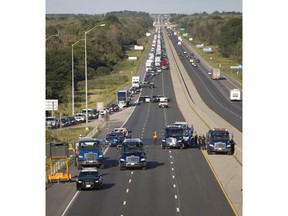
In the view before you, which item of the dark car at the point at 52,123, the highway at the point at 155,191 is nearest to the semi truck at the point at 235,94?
the dark car at the point at 52,123

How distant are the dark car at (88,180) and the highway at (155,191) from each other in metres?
0.38

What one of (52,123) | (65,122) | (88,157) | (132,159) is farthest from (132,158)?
(65,122)

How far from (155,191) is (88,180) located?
10.6ft

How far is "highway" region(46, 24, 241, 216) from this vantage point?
32.5 metres

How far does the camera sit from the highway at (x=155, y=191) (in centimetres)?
3247

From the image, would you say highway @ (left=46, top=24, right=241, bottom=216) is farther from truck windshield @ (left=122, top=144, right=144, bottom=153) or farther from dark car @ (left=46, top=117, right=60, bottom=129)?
dark car @ (left=46, top=117, right=60, bottom=129)

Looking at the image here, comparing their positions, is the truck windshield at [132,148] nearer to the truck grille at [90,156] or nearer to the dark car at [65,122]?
the truck grille at [90,156]

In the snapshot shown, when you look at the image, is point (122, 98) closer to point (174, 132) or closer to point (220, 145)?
point (174, 132)
